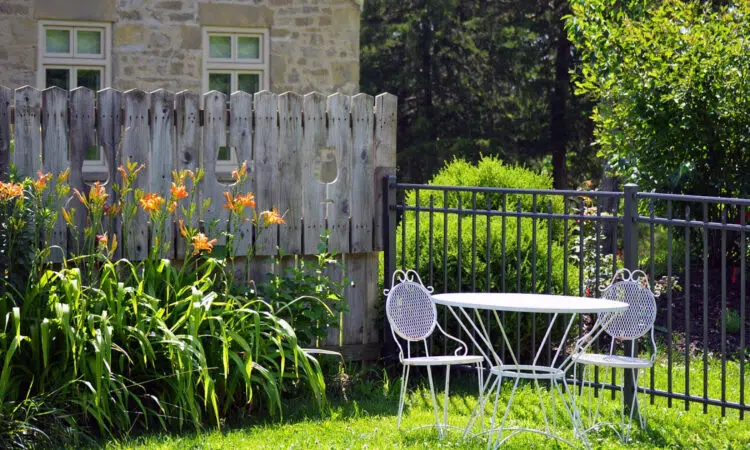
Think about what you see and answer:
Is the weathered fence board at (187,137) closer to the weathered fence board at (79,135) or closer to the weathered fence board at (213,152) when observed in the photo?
the weathered fence board at (213,152)

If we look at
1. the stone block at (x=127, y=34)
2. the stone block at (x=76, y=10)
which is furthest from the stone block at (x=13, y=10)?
the stone block at (x=127, y=34)

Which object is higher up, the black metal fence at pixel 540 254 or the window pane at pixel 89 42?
the window pane at pixel 89 42

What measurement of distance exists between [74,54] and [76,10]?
515mm

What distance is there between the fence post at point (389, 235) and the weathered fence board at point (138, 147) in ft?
5.56

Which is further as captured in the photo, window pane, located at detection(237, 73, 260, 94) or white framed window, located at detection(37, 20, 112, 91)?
window pane, located at detection(237, 73, 260, 94)

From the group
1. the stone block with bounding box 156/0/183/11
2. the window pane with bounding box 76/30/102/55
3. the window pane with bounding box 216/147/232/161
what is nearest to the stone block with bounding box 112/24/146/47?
the window pane with bounding box 76/30/102/55

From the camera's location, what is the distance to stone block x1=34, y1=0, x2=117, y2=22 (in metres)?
11.5

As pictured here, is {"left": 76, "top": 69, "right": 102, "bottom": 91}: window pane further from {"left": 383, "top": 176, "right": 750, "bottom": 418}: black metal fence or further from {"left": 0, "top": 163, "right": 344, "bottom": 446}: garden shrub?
{"left": 0, "top": 163, "right": 344, "bottom": 446}: garden shrub

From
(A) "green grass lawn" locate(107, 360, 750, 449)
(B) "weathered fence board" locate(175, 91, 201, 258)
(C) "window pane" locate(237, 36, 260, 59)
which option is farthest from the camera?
(C) "window pane" locate(237, 36, 260, 59)

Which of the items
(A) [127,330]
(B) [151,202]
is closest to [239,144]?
(B) [151,202]

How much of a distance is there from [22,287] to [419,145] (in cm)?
1469

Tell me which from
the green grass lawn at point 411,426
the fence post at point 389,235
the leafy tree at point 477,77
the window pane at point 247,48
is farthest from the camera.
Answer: the leafy tree at point 477,77

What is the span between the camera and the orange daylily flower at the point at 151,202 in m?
5.86

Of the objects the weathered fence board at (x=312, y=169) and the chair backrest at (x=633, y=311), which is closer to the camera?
the chair backrest at (x=633, y=311)
